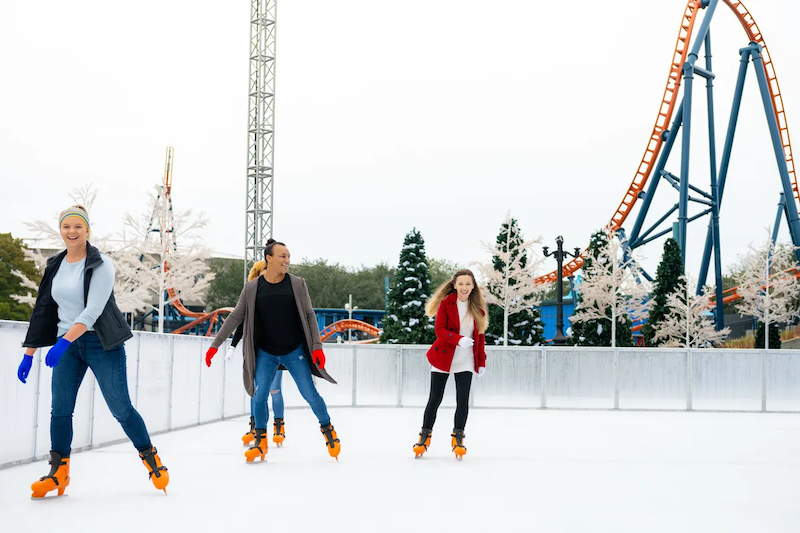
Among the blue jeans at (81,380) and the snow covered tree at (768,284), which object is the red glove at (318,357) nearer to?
the blue jeans at (81,380)

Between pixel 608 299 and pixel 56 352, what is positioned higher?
pixel 608 299

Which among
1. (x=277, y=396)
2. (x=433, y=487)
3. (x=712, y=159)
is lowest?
(x=433, y=487)

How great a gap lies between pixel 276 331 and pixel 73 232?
2.11 meters

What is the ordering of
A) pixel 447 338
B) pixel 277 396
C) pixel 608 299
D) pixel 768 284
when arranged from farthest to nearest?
1. pixel 768 284
2. pixel 608 299
3. pixel 277 396
4. pixel 447 338

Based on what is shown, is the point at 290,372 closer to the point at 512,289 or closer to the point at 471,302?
the point at 471,302

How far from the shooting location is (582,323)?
38.7 m

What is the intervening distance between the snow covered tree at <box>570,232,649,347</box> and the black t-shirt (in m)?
29.7

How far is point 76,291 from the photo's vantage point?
4.76 metres

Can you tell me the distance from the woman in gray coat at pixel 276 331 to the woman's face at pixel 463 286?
51.8 inches

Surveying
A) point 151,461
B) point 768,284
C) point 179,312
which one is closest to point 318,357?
point 151,461

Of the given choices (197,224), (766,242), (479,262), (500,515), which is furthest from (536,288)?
(500,515)

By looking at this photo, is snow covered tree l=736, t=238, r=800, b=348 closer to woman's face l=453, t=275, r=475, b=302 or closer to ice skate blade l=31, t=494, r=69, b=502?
woman's face l=453, t=275, r=475, b=302

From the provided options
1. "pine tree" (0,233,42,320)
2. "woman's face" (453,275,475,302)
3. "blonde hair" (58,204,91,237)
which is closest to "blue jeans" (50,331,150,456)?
"blonde hair" (58,204,91,237)

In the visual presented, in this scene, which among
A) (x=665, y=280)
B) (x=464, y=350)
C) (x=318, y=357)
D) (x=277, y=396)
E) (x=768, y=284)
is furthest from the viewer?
(x=768, y=284)
